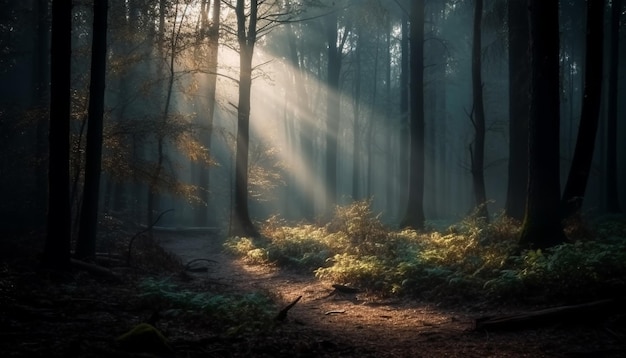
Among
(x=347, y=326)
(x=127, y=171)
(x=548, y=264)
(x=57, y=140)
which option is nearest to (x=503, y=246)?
(x=548, y=264)

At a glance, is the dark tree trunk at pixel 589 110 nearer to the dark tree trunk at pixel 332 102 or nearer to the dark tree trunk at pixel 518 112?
the dark tree trunk at pixel 518 112

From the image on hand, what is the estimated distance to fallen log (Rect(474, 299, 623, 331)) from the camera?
20.0 ft

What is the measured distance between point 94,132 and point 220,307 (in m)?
6.66

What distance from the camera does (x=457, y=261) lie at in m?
9.87

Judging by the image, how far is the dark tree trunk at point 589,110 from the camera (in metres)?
10.8

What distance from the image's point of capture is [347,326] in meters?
7.39

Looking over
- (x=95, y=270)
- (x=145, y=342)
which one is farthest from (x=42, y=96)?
(x=145, y=342)

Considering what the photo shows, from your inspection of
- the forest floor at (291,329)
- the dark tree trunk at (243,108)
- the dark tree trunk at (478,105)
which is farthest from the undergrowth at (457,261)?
the dark tree trunk at (478,105)

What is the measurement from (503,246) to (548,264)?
304cm

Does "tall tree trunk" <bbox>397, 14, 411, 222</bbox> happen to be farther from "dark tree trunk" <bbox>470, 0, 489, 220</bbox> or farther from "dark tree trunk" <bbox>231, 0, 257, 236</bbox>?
"dark tree trunk" <bbox>231, 0, 257, 236</bbox>

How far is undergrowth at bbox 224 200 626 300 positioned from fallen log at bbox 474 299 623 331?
0.56 m

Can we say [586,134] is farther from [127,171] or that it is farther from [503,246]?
[127,171]

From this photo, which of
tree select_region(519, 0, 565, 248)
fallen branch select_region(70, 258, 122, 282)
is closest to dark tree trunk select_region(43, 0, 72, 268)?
fallen branch select_region(70, 258, 122, 282)

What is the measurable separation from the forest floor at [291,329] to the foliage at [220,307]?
0.67 ft
